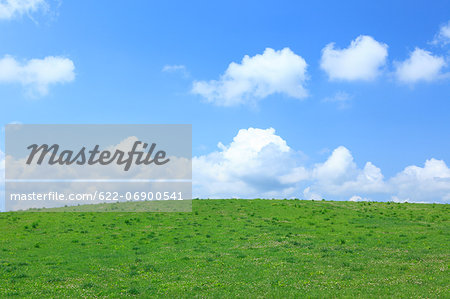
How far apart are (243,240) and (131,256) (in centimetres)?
1165

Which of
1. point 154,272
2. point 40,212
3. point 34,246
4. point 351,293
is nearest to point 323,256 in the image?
point 351,293

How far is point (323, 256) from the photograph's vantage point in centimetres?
2852

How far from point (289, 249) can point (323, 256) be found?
406 cm

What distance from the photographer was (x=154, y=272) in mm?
24906

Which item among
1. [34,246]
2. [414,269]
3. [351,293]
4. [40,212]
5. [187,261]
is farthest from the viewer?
[40,212]

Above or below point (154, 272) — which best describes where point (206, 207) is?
above

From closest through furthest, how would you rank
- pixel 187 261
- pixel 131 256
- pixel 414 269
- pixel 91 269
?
pixel 414 269, pixel 91 269, pixel 187 261, pixel 131 256

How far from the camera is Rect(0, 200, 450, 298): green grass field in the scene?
20.4 metres

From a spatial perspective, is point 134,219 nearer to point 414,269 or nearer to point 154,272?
point 154,272

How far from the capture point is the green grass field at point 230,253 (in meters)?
20.4

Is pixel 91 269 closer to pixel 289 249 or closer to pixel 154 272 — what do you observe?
pixel 154 272

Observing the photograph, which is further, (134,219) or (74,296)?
(134,219)

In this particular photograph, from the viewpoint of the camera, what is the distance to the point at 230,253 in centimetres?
3072

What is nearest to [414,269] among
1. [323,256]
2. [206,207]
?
[323,256]
